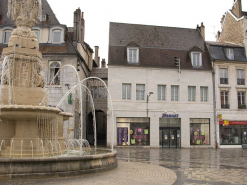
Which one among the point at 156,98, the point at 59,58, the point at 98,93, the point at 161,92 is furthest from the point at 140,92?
the point at 59,58

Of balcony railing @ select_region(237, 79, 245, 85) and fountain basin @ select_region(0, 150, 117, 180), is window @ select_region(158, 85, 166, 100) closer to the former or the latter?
balcony railing @ select_region(237, 79, 245, 85)

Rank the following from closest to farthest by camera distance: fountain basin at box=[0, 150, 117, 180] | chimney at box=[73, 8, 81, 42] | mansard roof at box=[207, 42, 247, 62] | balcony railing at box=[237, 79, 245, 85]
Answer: fountain basin at box=[0, 150, 117, 180] < chimney at box=[73, 8, 81, 42] < balcony railing at box=[237, 79, 245, 85] < mansard roof at box=[207, 42, 247, 62]

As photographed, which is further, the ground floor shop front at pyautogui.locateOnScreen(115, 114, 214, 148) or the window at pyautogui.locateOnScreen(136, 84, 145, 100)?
the window at pyautogui.locateOnScreen(136, 84, 145, 100)

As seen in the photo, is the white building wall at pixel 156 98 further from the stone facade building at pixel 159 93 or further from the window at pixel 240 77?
the window at pixel 240 77

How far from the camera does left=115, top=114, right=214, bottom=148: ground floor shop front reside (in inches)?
1081

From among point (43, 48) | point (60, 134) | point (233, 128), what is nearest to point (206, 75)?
point (233, 128)

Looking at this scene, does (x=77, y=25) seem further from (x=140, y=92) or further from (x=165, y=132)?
(x=165, y=132)

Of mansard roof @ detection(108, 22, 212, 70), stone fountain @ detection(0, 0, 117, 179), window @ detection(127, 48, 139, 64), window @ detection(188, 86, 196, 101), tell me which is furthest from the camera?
window @ detection(188, 86, 196, 101)

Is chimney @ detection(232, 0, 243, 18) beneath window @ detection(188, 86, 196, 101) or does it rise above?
above

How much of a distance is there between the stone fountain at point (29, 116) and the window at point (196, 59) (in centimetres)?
2115

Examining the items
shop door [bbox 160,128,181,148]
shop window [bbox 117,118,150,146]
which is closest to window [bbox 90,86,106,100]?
shop window [bbox 117,118,150,146]

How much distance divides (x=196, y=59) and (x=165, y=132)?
846cm

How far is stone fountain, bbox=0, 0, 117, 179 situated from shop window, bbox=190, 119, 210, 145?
63.7 feet

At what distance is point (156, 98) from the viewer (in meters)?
28.2
